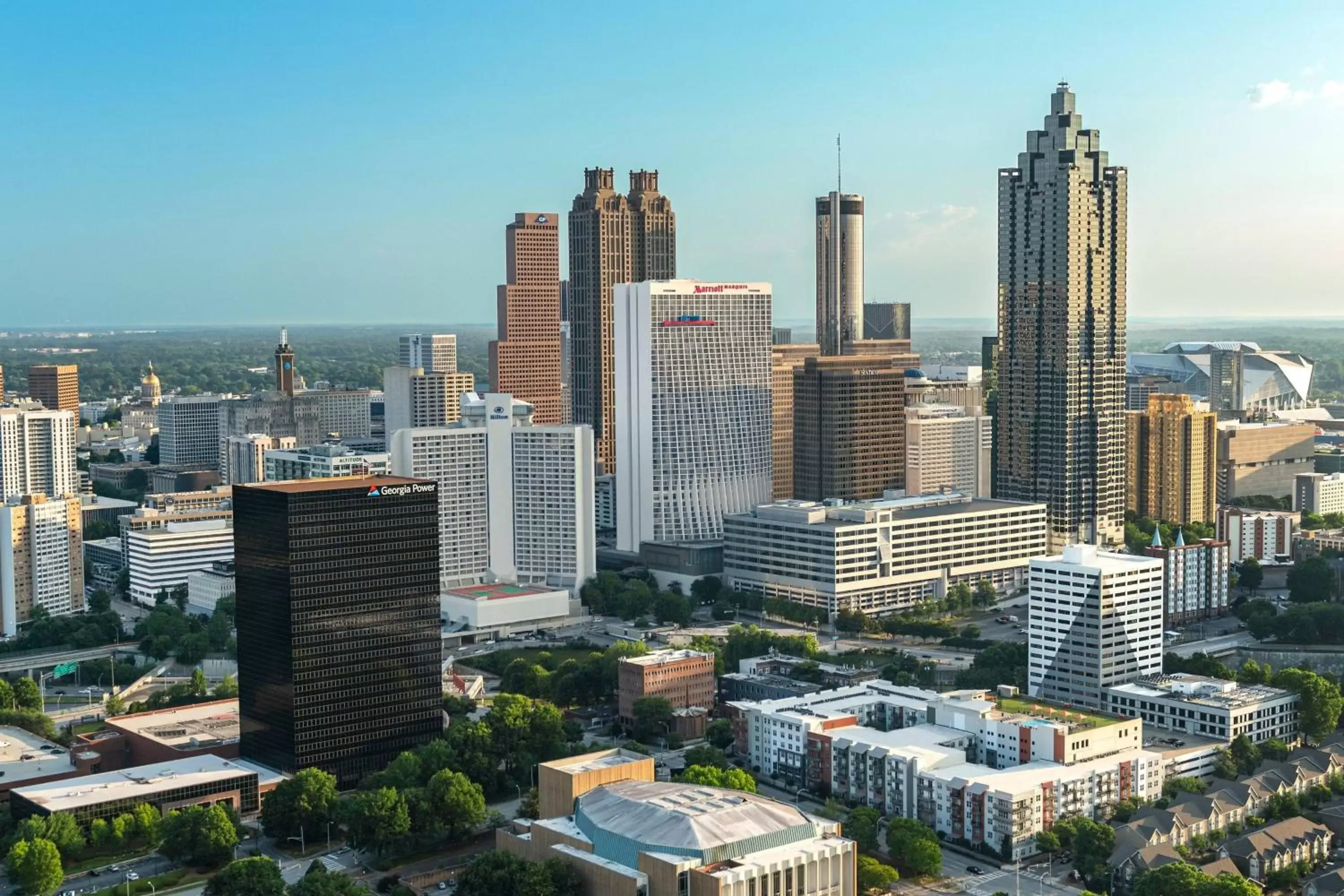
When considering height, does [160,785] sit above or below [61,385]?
below

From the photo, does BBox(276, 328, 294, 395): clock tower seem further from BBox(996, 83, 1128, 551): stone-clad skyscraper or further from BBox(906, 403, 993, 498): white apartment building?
BBox(996, 83, 1128, 551): stone-clad skyscraper

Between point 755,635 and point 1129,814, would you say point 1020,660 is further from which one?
point 1129,814

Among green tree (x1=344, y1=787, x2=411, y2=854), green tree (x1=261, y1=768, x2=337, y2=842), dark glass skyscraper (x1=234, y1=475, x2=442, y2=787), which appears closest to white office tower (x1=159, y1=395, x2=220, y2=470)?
dark glass skyscraper (x1=234, y1=475, x2=442, y2=787)

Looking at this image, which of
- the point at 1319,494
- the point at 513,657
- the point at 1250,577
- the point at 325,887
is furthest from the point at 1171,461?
the point at 325,887

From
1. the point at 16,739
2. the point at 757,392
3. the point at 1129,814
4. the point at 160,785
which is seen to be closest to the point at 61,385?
the point at 757,392

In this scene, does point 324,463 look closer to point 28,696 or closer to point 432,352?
point 28,696

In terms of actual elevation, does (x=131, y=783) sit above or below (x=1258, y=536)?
below
